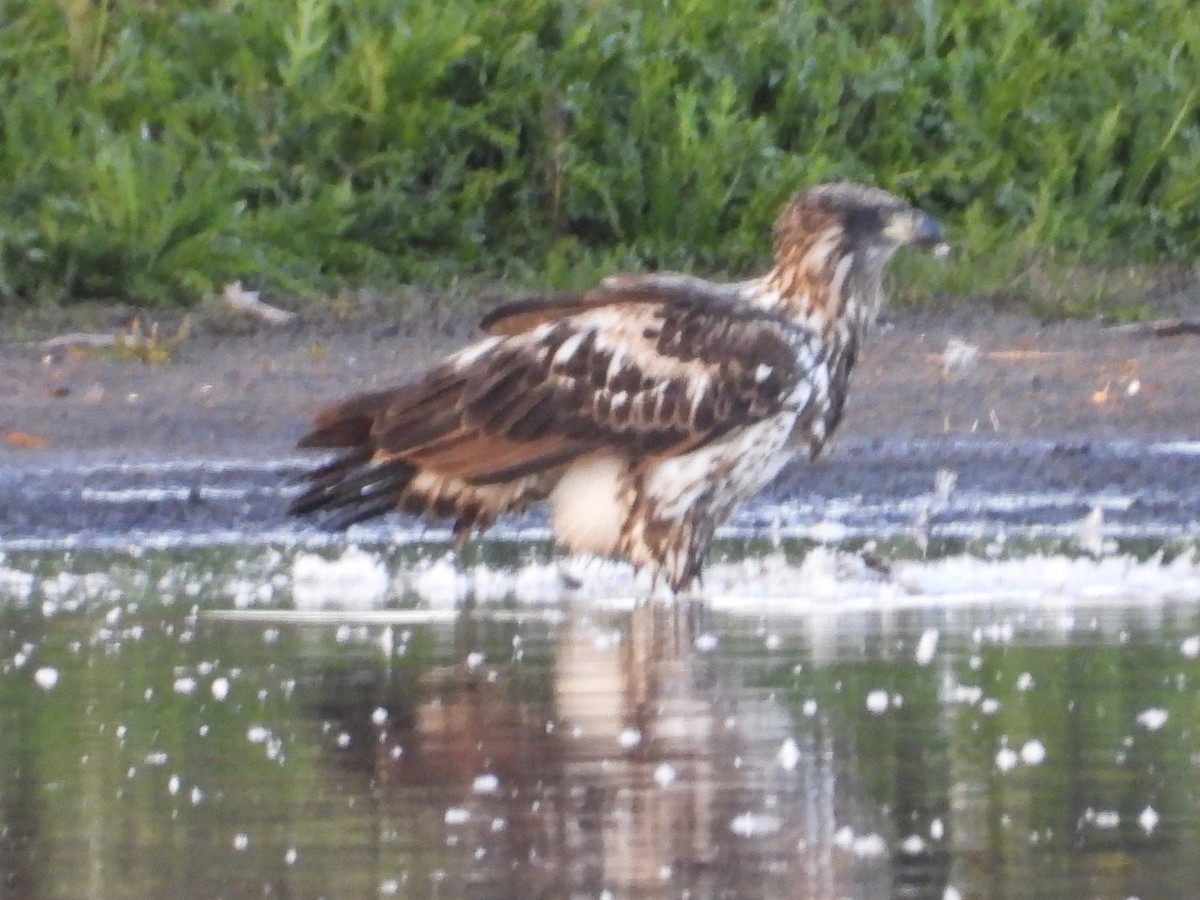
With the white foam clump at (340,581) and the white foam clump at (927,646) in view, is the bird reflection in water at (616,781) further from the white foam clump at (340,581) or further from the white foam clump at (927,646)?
the white foam clump at (340,581)

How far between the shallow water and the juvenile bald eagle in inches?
8.7

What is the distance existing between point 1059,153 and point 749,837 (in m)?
12.2

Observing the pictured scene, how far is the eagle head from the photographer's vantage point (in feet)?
28.1

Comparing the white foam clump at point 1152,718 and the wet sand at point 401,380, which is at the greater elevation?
the wet sand at point 401,380

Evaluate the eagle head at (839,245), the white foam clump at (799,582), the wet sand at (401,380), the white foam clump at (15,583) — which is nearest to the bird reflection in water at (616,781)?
the white foam clump at (799,582)

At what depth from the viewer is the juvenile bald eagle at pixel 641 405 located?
8.46 meters

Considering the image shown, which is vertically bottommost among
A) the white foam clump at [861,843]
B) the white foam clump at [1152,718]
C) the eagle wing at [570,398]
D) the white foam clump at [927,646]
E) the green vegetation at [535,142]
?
the white foam clump at [861,843]

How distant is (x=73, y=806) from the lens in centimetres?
543

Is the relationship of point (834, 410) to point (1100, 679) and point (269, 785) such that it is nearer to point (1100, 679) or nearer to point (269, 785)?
point (1100, 679)

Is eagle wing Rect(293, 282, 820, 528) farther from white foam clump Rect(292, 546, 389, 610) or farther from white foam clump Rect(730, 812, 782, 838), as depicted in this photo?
white foam clump Rect(730, 812, 782, 838)

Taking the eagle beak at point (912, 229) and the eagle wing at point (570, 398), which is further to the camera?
the eagle beak at point (912, 229)

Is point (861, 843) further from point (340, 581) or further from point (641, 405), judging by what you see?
point (340, 581)

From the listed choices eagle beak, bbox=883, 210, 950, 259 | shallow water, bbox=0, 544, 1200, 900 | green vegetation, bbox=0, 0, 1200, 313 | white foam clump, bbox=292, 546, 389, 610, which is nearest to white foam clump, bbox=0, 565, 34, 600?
shallow water, bbox=0, 544, 1200, 900

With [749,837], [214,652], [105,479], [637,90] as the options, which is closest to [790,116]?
[637,90]
